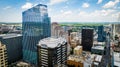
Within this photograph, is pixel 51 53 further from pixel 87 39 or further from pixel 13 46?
pixel 87 39

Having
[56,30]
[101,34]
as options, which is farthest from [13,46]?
[101,34]

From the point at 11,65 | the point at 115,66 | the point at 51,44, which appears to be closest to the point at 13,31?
the point at 11,65

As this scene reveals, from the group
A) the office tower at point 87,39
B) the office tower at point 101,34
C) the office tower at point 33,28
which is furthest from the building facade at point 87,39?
the office tower at point 33,28

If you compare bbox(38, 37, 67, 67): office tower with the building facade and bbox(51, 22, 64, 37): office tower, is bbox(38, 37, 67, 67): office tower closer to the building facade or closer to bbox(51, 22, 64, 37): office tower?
the building facade

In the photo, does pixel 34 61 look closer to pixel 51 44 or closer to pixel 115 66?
pixel 51 44

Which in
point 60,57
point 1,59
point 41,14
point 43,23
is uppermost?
point 41,14

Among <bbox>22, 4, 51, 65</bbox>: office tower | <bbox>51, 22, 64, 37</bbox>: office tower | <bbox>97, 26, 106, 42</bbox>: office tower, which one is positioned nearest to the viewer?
<bbox>22, 4, 51, 65</bbox>: office tower

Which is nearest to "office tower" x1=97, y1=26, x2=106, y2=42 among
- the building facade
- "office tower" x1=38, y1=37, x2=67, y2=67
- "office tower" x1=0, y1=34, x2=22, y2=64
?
the building facade

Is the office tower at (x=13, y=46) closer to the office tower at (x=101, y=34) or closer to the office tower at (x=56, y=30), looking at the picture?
the office tower at (x=56, y=30)
